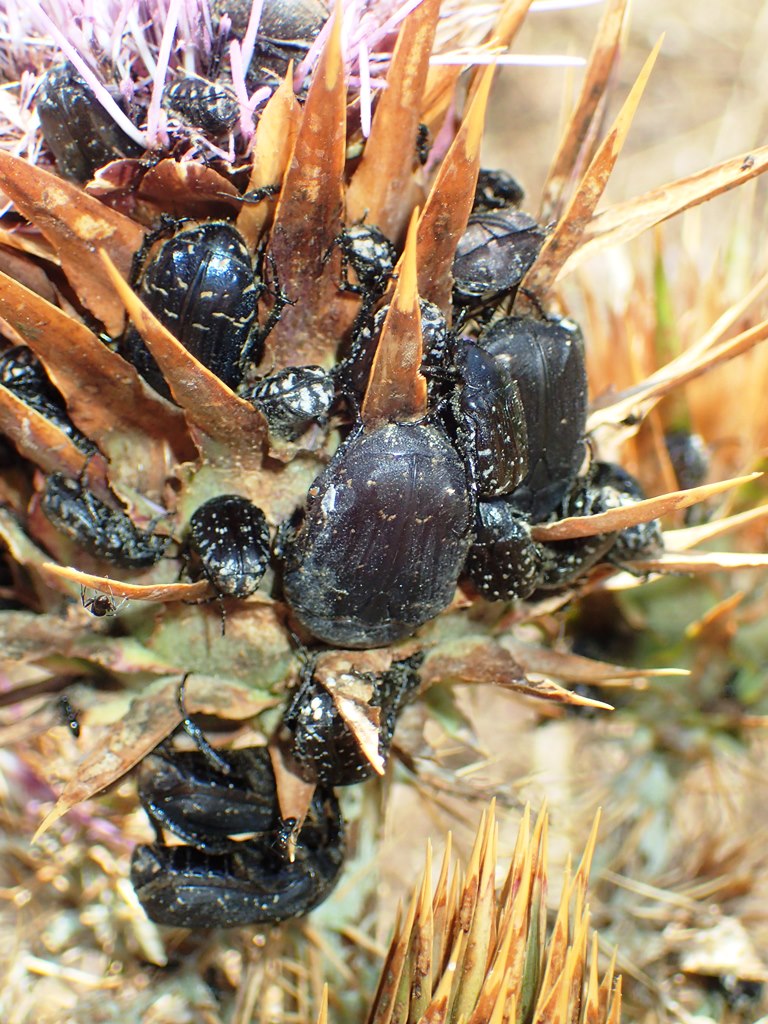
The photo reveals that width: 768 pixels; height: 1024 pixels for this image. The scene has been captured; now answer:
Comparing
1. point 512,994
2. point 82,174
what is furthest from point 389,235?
point 512,994

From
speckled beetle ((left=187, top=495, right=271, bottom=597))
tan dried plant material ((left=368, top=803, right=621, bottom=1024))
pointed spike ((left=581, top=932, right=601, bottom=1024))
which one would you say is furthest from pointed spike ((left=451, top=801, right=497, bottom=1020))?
A: speckled beetle ((left=187, top=495, right=271, bottom=597))

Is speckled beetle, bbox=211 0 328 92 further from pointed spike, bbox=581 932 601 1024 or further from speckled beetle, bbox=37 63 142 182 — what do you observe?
pointed spike, bbox=581 932 601 1024

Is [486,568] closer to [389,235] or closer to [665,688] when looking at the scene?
[389,235]

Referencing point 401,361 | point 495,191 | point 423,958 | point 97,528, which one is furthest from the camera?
point 495,191

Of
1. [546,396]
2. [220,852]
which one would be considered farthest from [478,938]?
[546,396]

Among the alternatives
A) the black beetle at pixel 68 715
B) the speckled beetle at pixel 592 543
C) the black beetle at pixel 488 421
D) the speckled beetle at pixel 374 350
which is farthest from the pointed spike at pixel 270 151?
the black beetle at pixel 68 715

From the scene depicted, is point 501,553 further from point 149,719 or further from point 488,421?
point 149,719
